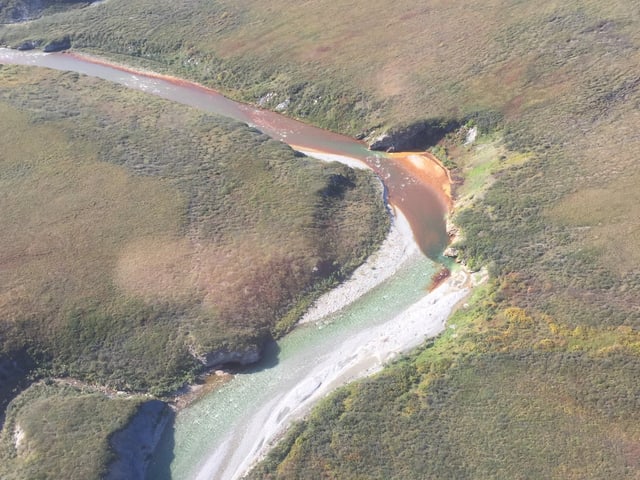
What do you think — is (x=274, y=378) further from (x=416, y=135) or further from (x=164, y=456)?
(x=416, y=135)

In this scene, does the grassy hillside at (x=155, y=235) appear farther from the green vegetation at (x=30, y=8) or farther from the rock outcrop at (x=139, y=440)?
the green vegetation at (x=30, y=8)

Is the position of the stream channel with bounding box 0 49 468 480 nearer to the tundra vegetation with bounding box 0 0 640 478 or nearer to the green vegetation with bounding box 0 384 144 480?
the tundra vegetation with bounding box 0 0 640 478

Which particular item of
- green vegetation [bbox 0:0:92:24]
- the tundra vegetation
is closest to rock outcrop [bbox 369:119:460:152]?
the tundra vegetation

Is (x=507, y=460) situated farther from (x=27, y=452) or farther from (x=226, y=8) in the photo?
(x=226, y=8)

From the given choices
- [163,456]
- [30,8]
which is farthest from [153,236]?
[30,8]

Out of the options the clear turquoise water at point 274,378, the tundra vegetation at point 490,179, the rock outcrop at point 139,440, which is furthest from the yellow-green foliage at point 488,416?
A: the rock outcrop at point 139,440

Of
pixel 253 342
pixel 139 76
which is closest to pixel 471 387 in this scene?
pixel 253 342
